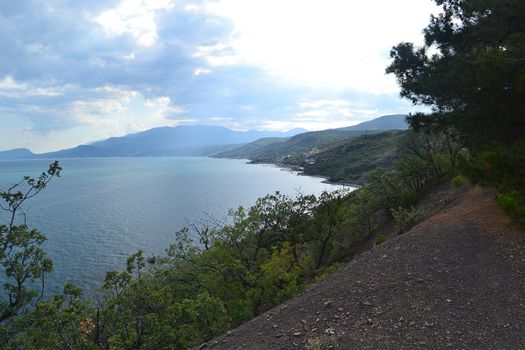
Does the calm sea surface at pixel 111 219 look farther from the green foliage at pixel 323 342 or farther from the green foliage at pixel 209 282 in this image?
the green foliage at pixel 323 342

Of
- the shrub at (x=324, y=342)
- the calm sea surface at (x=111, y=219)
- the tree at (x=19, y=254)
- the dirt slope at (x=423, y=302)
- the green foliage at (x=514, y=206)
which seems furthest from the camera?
the calm sea surface at (x=111, y=219)

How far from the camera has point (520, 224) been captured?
14766mm

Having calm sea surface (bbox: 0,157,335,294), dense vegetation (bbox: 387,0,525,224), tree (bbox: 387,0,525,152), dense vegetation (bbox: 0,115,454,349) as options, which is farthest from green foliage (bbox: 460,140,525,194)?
calm sea surface (bbox: 0,157,335,294)

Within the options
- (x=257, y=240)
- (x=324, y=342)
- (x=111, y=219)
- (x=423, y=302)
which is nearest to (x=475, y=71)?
(x=423, y=302)

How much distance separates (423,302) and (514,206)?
5846 millimetres

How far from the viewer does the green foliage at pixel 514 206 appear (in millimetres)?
13870

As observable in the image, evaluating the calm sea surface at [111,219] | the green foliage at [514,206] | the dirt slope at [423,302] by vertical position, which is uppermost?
the green foliage at [514,206]

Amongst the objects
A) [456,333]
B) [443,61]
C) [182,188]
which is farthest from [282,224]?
[182,188]

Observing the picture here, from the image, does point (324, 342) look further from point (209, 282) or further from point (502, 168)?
point (209, 282)

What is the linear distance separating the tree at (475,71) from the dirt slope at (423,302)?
4373 mm

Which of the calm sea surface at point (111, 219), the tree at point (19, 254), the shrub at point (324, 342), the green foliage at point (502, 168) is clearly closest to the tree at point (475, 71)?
the green foliage at point (502, 168)

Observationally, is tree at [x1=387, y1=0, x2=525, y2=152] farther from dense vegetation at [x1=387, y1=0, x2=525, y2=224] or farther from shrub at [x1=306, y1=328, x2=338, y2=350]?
shrub at [x1=306, y1=328, x2=338, y2=350]

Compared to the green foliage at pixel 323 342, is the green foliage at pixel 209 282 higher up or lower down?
lower down

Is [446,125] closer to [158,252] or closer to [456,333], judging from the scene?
[456,333]
